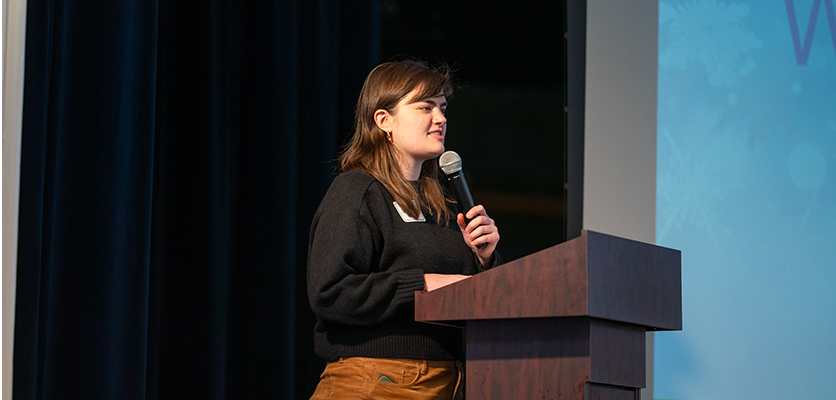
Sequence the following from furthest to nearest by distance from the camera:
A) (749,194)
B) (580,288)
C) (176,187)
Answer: (749,194), (176,187), (580,288)

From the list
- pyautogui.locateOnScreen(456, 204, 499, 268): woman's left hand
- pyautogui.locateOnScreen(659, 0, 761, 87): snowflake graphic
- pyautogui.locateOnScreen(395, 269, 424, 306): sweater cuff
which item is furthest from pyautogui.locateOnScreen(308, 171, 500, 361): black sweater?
pyautogui.locateOnScreen(659, 0, 761, 87): snowflake graphic

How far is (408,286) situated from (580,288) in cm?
40

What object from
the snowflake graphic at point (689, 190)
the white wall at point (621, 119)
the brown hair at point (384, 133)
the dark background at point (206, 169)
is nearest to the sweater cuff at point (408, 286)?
the brown hair at point (384, 133)

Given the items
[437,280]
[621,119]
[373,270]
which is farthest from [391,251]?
[621,119]

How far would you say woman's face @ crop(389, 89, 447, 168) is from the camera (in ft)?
4.93

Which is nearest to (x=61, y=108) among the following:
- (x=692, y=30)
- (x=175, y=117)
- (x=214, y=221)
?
(x=175, y=117)

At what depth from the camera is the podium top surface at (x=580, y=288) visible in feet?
3.07

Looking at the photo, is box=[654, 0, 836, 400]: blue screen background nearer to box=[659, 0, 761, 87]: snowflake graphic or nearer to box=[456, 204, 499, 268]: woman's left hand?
box=[659, 0, 761, 87]: snowflake graphic

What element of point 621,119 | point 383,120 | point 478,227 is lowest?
point 478,227

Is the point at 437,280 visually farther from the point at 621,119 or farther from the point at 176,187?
the point at 621,119

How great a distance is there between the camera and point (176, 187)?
6.71 feet

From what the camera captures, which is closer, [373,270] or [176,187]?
[373,270]

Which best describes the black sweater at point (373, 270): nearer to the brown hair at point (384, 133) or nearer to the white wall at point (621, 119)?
the brown hair at point (384, 133)

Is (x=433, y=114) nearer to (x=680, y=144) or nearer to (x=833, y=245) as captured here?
(x=680, y=144)
